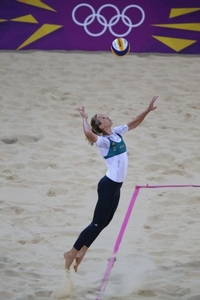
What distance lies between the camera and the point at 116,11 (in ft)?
45.1

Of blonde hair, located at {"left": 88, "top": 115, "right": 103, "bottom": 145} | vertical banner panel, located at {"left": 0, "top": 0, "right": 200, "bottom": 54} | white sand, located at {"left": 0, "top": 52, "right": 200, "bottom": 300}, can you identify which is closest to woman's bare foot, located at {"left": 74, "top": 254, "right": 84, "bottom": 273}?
white sand, located at {"left": 0, "top": 52, "right": 200, "bottom": 300}

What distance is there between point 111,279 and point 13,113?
4.62 metres

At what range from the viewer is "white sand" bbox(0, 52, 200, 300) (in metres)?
8.36

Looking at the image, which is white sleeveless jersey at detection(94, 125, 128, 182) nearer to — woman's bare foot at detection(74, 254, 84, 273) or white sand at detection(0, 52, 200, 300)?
woman's bare foot at detection(74, 254, 84, 273)

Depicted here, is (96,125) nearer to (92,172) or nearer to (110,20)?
(92,172)

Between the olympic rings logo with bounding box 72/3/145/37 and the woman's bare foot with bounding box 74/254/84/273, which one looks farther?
the olympic rings logo with bounding box 72/3/145/37

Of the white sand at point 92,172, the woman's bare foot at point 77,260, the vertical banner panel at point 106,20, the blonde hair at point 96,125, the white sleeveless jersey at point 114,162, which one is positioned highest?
the blonde hair at point 96,125

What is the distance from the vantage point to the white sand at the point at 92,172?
836cm

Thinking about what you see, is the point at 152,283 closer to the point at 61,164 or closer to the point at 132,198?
the point at 132,198

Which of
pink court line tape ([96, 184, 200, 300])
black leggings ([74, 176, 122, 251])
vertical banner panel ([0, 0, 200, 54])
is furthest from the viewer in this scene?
vertical banner panel ([0, 0, 200, 54])

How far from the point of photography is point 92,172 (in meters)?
10.8

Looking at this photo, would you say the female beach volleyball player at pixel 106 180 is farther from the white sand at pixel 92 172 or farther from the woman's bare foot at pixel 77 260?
the white sand at pixel 92 172

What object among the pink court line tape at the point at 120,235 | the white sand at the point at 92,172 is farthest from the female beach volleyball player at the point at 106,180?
the white sand at the point at 92,172

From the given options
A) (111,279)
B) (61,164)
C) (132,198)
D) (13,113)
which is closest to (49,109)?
(13,113)
